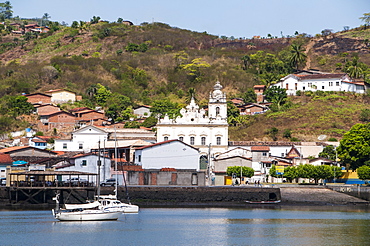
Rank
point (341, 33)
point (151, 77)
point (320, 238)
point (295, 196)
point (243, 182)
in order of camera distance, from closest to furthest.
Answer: point (320, 238)
point (295, 196)
point (243, 182)
point (151, 77)
point (341, 33)

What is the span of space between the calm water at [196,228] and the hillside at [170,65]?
48.8m

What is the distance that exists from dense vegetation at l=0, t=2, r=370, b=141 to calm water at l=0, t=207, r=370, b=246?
4868 cm

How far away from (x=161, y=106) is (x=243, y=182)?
41723 mm

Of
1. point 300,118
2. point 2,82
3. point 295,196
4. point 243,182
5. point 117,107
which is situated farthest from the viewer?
point 2,82

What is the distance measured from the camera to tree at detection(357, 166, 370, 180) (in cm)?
8025

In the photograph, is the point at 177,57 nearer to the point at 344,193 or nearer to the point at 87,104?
the point at 87,104

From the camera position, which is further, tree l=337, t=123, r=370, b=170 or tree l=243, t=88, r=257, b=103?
tree l=243, t=88, r=257, b=103

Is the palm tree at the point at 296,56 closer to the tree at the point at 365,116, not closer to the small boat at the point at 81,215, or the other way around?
the tree at the point at 365,116

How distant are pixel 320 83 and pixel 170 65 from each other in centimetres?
4339

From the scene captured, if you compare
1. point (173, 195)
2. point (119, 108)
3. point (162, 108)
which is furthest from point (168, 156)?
point (119, 108)

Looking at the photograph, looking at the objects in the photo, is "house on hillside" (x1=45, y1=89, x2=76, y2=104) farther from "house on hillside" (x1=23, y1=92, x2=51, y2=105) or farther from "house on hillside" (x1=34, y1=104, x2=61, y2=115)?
"house on hillside" (x1=34, y1=104, x2=61, y2=115)

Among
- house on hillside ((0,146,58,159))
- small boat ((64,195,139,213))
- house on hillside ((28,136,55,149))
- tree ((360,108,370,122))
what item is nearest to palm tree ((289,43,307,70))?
tree ((360,108,370,122))

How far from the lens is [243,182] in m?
89.1

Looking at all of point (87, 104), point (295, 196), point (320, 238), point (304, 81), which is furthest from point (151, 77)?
point (320, 238)
